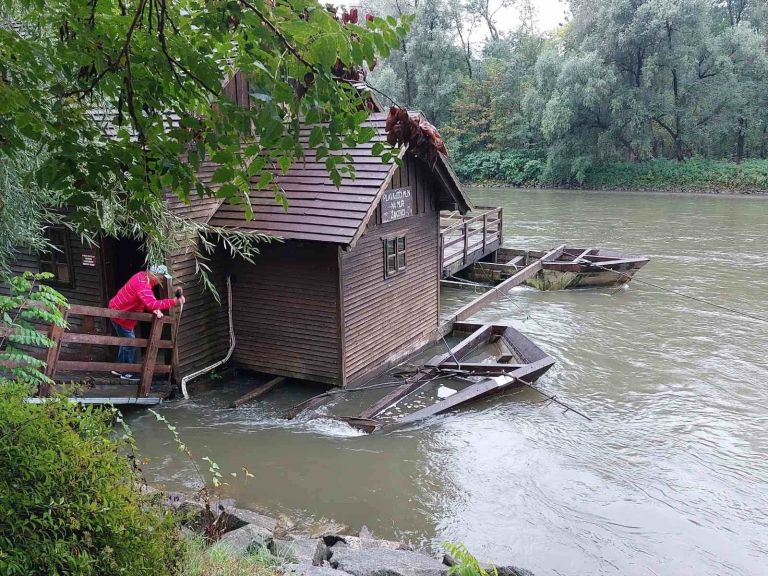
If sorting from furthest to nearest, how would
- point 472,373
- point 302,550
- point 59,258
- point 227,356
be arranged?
point 472,373
point 59,258
point 227,356
point 302,550


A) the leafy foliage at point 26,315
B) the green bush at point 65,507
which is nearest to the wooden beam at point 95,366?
the leafy foliage at point 26,315

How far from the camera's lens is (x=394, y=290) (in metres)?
13.2

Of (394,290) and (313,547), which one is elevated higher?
(394,290)

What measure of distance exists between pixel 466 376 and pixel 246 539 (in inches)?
299

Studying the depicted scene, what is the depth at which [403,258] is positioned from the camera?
13.5 metres

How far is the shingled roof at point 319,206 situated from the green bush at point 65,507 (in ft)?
23.2

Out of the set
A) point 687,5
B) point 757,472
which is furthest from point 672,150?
point 757,472

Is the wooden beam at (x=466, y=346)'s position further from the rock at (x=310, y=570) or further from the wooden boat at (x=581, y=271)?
the rock at (x=310, y=570)

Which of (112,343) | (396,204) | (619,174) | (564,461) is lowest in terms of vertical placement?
(564,461)

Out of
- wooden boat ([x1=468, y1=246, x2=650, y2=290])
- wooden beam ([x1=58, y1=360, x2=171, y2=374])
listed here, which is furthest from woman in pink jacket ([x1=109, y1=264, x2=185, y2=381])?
wooden boat ([x1=468, y1=246, x2=650, y2=290])

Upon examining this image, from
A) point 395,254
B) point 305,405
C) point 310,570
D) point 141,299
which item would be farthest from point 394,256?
point 310,570

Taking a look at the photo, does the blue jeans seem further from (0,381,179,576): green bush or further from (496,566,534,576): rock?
(0,381,179,576): green bush

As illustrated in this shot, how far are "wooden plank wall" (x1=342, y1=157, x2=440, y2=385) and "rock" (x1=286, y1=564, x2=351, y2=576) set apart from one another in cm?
598

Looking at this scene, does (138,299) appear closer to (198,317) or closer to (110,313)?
(110,313)
